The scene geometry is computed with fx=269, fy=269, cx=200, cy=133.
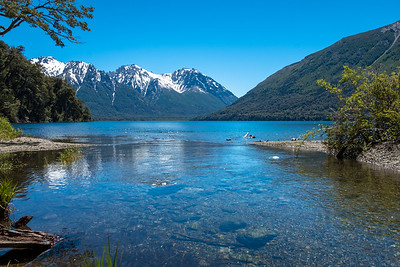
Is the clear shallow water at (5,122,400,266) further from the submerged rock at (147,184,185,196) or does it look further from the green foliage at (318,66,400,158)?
the green foliage at (318,66,400,158)

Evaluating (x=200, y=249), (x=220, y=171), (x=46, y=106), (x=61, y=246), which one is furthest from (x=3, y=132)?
(x=46, y=106)

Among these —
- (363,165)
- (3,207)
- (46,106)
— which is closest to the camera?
(3,207)

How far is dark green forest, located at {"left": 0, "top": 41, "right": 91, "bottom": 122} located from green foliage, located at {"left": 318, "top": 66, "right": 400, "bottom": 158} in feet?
304

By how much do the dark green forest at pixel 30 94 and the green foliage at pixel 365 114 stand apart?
92.8 m

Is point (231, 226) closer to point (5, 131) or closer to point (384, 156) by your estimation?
point (384, 156)

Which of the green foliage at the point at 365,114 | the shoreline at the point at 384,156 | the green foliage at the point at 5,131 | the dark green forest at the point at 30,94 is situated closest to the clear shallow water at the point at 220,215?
the shoreline at the point at 384,156

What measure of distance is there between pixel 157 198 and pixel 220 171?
29.2 feet

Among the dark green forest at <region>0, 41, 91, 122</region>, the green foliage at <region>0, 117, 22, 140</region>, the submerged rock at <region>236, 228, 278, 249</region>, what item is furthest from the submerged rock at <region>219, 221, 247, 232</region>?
the dark green forest at <region>0, 41, 91, 122</region>

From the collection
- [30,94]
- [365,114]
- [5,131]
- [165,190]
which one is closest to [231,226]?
[165,190]

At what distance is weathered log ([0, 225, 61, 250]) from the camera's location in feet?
25.0

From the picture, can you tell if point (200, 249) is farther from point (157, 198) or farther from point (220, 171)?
point (220, 171)

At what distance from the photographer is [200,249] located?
8.73 m

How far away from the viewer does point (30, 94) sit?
5221 inches

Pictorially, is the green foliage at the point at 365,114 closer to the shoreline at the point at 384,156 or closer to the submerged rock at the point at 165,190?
the shoreline at the point at 384,156
